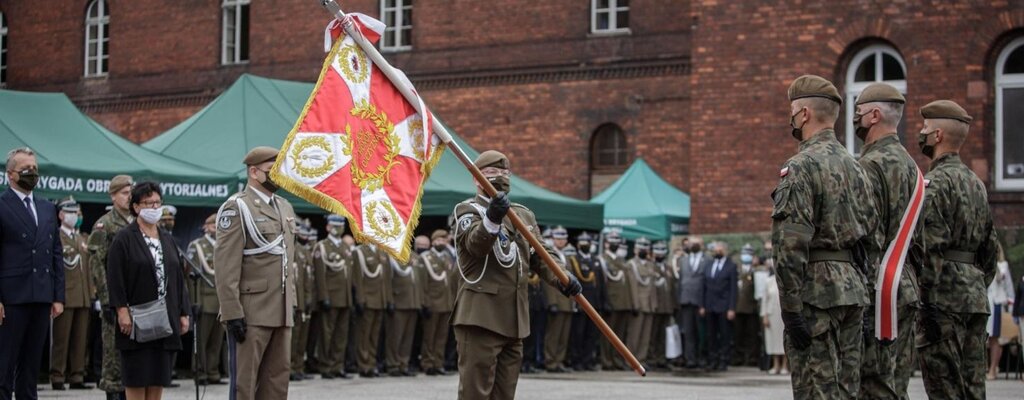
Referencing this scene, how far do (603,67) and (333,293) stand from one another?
11.9m

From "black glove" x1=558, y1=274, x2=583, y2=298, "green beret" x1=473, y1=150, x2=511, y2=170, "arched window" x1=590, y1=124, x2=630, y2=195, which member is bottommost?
"black glove" x1=558, y1=274, x2=583, y2=298

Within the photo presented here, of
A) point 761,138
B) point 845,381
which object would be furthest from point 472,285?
point 761,138

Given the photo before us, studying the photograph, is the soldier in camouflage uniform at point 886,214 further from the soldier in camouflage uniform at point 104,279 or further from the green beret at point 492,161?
the soldier in camouflage uniform at point 104,279

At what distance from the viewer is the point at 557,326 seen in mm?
21688

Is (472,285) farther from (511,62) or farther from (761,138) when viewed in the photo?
(511,62)

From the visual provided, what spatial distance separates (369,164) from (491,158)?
90 centimetres

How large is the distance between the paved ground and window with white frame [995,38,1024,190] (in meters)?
4.71

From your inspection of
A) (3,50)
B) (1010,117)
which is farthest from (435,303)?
(3,50)

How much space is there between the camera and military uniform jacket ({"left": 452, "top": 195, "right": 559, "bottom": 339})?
9367 millimetres

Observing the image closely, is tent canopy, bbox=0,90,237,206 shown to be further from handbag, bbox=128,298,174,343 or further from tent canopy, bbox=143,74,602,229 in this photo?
handbag, bbox=128,298,174,343

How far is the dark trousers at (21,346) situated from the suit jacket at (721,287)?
43.1 ft

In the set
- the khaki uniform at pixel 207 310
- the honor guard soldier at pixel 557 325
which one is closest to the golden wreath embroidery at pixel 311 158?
the khaki uniform at pixel 207 310

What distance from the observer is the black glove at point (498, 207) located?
870cm

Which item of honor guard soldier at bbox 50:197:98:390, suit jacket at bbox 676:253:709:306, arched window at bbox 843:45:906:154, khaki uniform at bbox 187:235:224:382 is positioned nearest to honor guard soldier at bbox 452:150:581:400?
khaki uniform at bbox 187:235:224:382
